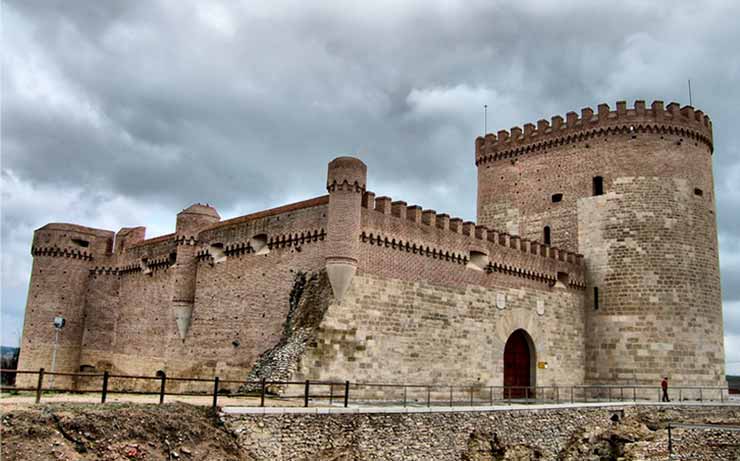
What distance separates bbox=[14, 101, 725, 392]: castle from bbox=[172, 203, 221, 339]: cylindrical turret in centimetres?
6

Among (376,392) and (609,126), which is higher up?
(609,126)

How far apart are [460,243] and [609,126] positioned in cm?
1062

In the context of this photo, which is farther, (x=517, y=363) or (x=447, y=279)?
(x=517, y=363)

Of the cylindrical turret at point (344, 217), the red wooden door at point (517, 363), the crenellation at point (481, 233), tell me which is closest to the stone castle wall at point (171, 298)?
the cylindrical turret at point (344, 217)

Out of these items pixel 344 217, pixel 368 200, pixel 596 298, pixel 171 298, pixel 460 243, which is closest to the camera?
pixel 344 217

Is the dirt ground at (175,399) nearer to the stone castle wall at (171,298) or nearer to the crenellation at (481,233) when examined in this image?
the stone castle wall at (171,298)

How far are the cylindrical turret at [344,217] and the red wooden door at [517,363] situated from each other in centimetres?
879

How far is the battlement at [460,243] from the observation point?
2105 cm

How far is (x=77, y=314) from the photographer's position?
3123cm

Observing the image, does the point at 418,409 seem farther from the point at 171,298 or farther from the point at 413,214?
the point at 171,298

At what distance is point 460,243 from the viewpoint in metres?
23.6

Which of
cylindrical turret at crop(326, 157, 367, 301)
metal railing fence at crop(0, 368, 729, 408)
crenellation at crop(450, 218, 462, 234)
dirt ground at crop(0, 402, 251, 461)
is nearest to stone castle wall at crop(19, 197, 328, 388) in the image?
cylindrical turret at crop(326, 157, 367, 301)

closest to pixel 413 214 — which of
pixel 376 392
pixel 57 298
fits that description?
pixel 376 392

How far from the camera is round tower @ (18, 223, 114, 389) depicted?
1192 inches
